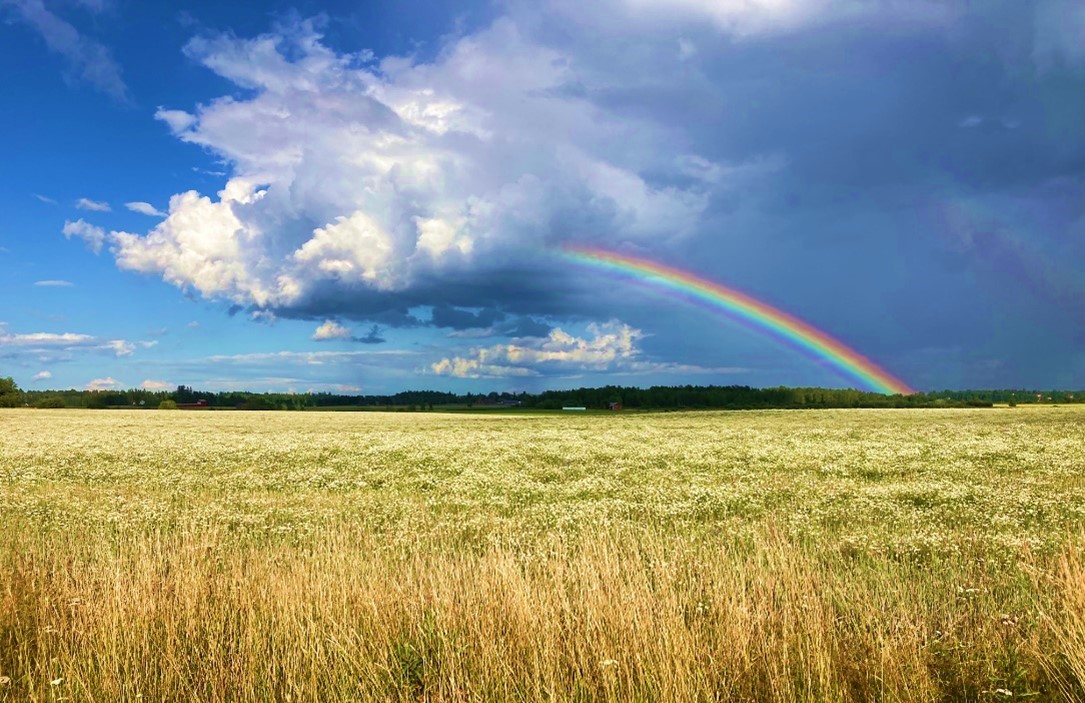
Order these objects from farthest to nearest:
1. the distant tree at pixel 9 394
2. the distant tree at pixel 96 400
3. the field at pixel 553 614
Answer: the distant tree at pixel 96 400
the distant tree at pixel 9 394
the field at pixel 553 614

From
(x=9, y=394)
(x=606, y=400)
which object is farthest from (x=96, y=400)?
(x=606, y=400)

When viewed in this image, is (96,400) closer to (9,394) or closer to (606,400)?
(9,394)

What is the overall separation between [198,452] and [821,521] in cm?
3621

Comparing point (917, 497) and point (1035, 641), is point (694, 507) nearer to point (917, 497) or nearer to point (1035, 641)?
point (917, 497)

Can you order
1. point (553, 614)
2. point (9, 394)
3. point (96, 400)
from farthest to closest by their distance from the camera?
1. point (96, 400)
2. point (9, 394)
3. point (553, 614)

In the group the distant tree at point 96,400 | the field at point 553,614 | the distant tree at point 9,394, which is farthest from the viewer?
the distant tree at point 96,400

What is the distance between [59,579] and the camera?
9.38m

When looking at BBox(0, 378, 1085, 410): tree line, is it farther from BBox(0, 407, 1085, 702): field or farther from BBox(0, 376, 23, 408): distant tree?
BBox(0, 407, 1085, 702): field

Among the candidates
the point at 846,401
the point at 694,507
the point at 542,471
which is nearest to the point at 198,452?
the point at 542,471

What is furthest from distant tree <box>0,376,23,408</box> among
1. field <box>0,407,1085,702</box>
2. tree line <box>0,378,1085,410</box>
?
field <box>0,407,1085,702</box>

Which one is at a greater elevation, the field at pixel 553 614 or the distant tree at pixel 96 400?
the distant tree at pixel 96 400

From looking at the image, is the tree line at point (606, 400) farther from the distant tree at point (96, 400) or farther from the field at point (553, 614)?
the field at point (553, 614)

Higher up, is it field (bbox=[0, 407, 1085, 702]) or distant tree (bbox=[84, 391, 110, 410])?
distant tree (bbox=[84, 391, 110, 410])

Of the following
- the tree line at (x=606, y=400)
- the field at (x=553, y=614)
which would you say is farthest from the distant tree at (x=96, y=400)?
the field at (x=553, y=614)
